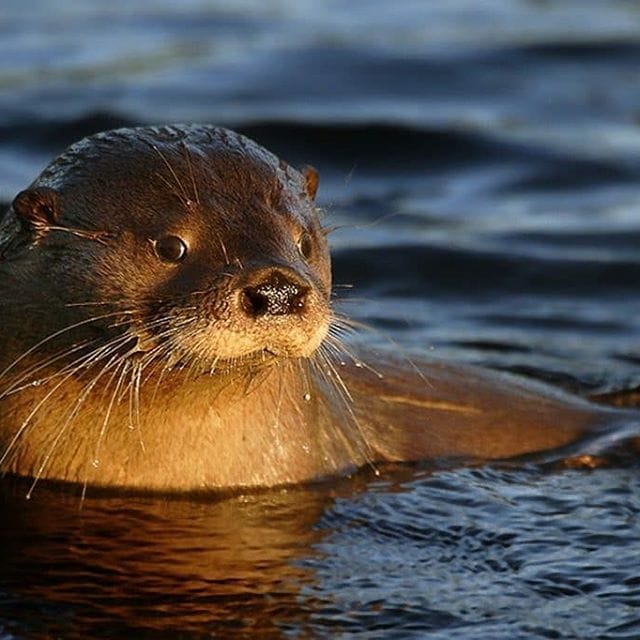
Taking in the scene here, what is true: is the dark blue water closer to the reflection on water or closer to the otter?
the reflection on water

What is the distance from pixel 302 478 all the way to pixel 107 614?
110 cm

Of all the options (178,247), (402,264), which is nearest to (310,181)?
(178,247)

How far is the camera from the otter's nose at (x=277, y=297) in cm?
523

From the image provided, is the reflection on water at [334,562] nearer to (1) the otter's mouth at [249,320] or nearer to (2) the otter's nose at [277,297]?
(1) the otter's mouth at [249,320]

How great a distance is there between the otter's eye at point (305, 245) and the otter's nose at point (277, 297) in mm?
442

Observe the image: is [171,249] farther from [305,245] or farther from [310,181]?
[310,181]

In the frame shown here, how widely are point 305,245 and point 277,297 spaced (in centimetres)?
53

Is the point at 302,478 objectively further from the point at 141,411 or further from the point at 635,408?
the point at 635,408

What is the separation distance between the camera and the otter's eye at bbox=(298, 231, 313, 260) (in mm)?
5692

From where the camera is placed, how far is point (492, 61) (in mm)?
13953

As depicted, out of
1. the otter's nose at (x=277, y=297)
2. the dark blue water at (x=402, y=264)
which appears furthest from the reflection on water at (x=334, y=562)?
the otter's nose at (x=277, y=297)

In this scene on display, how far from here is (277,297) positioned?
5230 mm

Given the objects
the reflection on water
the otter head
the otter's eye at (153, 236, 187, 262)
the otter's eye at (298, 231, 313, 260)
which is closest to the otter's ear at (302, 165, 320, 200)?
the otter head

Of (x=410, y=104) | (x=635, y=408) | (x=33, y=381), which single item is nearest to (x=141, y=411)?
(x=33, y=381)
